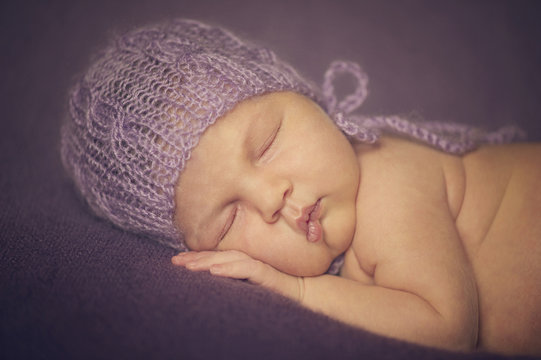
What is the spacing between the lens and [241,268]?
1062mm

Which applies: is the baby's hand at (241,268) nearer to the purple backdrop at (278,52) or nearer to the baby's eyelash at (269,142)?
the purple backdrop at (278,52)

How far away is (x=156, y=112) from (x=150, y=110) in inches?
0.7

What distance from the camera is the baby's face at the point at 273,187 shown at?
3.44 feet

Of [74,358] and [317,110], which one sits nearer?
[74,358]

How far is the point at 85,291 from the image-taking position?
2.86ft

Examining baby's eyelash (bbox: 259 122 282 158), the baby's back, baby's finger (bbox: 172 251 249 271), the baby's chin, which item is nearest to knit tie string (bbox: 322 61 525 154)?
the baby's back

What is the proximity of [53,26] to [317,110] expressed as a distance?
1217mm

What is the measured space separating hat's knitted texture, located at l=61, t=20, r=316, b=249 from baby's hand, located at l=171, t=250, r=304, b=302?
0.11 metres

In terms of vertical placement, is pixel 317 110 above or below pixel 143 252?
above

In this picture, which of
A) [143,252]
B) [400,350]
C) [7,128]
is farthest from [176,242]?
[7,128]

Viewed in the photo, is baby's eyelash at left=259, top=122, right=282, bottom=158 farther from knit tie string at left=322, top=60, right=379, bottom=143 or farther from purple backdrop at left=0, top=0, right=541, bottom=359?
purple backdrop at left=0, top=0, right=541, bottom=359

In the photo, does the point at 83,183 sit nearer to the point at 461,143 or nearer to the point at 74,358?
the point at 74,358

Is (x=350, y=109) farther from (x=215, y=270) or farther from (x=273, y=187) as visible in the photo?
(x=215, y=270)

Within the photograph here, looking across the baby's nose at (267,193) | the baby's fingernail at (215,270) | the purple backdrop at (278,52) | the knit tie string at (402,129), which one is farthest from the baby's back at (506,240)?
the baby's fingernail at (215,270)
